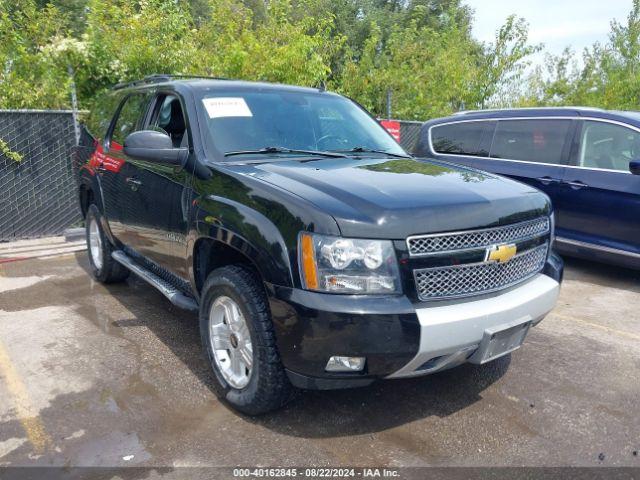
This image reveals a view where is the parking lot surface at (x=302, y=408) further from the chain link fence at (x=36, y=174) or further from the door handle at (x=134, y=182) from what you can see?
the chain link fence at (x=36, y=174)

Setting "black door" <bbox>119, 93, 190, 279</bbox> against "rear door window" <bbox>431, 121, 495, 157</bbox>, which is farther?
"rear door window" <bbox>431, 121, 495, 157</bbox>

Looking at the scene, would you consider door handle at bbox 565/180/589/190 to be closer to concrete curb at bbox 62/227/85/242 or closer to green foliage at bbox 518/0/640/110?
concrete curb at bbox 62/227/85/242

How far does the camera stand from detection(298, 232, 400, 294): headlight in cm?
258

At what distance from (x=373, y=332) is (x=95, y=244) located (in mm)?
4082

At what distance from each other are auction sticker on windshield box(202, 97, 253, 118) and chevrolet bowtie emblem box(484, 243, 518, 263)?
1.86 metres

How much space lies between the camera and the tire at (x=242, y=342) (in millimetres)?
2832

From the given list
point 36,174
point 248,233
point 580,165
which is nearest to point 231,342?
point 248,233

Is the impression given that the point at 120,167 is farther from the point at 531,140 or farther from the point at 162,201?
the point at 531,140

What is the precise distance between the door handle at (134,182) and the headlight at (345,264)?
6.88ft

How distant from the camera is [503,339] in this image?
9.37 feet

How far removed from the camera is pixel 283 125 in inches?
153

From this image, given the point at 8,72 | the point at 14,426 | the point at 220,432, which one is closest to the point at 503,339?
the point at 220,432

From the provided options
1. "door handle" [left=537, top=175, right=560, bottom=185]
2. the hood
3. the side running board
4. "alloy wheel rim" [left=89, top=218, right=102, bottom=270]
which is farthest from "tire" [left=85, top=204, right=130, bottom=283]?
"door handle" [left=537, top=175, right=560, bottom=185]

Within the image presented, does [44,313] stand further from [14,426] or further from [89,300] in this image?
[14,426]
